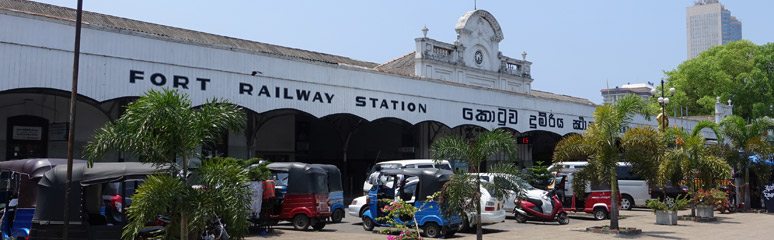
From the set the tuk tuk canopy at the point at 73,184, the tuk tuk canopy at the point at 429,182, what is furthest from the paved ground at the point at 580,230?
the tuk tuk canopy at the point at 73,184

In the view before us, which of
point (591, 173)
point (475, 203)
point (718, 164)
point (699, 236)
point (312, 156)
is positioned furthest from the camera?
point (312, 156)

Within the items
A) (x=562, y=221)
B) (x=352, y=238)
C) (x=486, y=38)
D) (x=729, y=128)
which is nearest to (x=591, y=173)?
(x=562, y=221)

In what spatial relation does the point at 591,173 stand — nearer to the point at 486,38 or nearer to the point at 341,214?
the point at 341,214

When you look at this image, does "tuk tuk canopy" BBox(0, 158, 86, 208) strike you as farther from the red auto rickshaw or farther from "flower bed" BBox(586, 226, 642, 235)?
the red auto rickshaw

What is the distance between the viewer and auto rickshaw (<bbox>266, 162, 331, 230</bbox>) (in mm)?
17141

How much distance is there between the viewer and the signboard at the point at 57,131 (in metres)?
21.4

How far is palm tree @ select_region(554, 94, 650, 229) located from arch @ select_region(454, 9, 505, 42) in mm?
19661

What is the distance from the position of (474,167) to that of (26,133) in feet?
52.7

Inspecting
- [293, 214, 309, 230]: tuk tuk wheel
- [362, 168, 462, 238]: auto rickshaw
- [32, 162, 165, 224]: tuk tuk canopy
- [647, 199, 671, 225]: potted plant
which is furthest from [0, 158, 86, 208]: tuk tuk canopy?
[647, 199, 671, 225]: potted plant

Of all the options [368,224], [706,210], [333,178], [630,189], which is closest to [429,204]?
[368,224]

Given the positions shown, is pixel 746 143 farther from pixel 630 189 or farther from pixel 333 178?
pixel 333 178

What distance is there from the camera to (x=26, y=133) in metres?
21.7

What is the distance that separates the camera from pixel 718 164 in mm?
22031

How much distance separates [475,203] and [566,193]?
1117 centimetres
